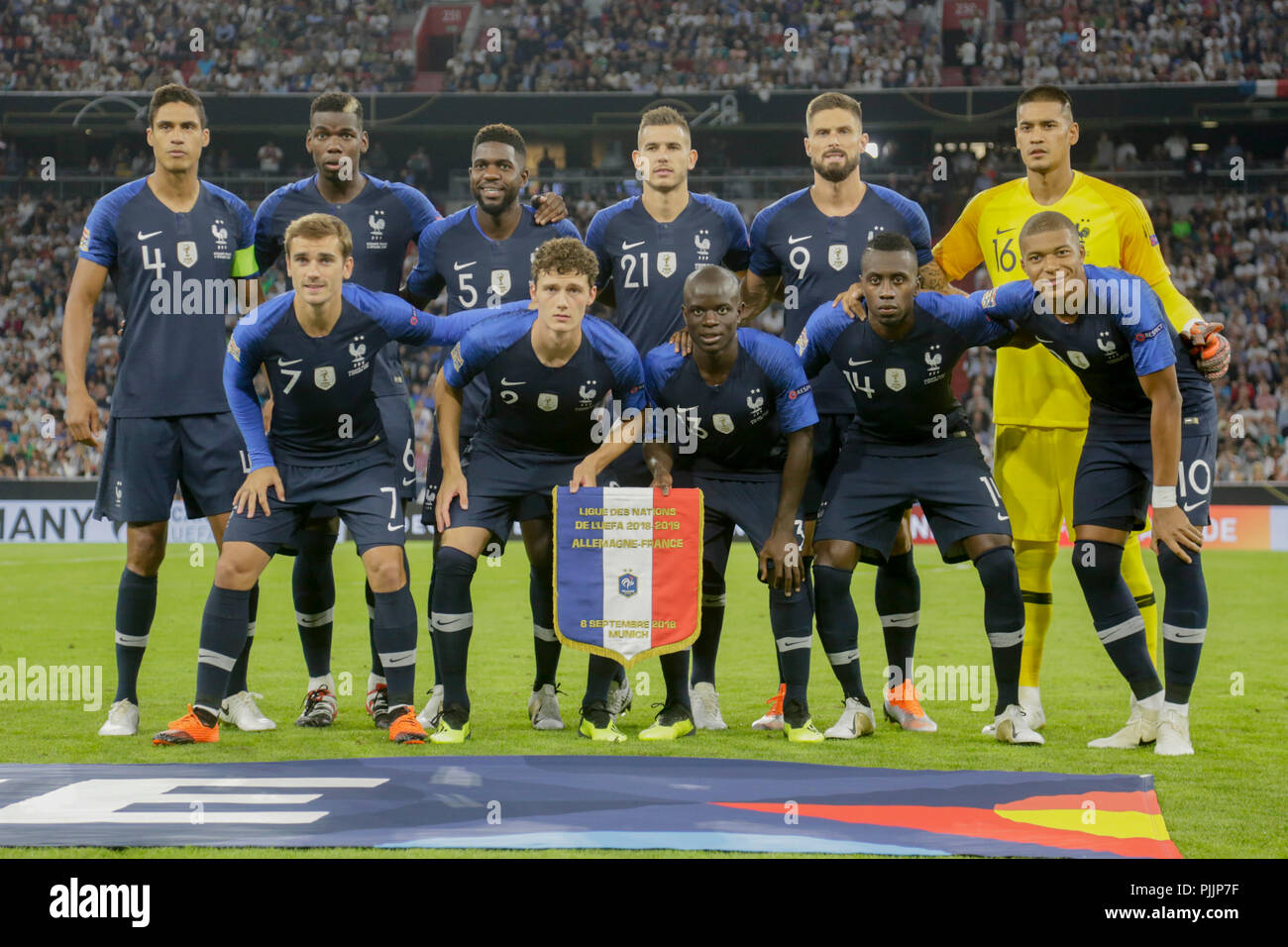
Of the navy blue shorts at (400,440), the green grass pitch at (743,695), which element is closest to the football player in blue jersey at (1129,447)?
the green grass pitch at (743,695)

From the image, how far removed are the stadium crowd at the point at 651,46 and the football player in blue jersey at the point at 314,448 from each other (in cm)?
2068

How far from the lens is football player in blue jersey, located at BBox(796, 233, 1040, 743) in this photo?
561 cm

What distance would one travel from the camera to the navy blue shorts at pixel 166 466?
19.1ft

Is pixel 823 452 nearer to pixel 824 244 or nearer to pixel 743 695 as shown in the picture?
pixel 824 244

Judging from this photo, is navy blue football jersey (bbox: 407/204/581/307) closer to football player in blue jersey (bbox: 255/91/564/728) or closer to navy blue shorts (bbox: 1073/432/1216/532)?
football player in blue jersey (bbox: 255/91/564/728)

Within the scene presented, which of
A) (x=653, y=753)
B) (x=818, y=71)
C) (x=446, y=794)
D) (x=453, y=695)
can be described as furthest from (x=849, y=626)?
(x=818, y=71)

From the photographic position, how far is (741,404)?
19.0 feet

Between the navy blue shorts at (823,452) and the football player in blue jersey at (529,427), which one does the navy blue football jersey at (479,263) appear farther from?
the navy blue shorts at (823,452)

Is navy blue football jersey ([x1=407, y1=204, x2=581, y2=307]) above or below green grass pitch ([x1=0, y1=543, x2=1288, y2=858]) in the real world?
above

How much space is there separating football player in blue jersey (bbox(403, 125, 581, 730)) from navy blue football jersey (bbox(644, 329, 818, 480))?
0.82 meters

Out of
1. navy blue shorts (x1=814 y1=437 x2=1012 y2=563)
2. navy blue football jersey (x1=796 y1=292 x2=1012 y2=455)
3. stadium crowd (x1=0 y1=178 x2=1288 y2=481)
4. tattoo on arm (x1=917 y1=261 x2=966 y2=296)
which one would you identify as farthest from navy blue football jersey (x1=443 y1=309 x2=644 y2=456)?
stadium crowd (x1=0 y1=178 x2=1288 y2=481)

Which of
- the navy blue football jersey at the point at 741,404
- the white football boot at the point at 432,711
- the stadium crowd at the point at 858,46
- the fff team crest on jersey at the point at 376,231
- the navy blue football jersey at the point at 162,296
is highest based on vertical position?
the stadium crowd at the point at 858,46

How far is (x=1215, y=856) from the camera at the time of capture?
3.65 m

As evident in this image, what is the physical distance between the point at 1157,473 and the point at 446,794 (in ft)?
9.96
